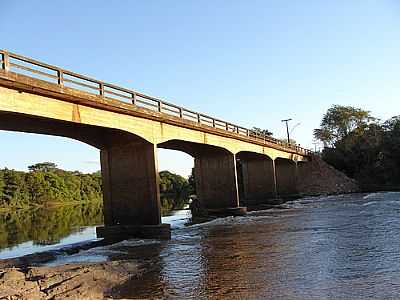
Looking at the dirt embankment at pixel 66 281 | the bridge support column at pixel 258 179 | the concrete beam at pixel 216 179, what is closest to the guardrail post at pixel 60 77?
the dirt embankment at pixel 66 281

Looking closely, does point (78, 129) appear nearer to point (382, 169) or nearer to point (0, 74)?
point (0, 74)

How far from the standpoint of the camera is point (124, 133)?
22938mm

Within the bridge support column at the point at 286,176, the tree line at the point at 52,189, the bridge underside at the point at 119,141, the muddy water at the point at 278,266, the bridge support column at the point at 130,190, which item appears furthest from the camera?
the tree line at the point at 52,189

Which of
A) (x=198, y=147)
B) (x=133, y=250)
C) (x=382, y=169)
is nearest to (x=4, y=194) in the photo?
(x=198, y=147)

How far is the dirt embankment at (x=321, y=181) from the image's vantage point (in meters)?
64.2

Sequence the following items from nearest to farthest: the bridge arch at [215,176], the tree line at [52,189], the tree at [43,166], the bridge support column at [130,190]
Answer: the bridge support column at [130,190] → the bridge arch at [215,176] → the tree line at [52,189] → the tree at [43,166]

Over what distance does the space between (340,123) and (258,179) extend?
161 ft

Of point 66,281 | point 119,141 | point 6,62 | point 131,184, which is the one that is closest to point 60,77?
point 6,62

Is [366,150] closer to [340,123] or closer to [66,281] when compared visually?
[340,123]

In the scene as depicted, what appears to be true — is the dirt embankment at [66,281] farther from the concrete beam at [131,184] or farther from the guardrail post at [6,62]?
the concrete beam at [131,184]

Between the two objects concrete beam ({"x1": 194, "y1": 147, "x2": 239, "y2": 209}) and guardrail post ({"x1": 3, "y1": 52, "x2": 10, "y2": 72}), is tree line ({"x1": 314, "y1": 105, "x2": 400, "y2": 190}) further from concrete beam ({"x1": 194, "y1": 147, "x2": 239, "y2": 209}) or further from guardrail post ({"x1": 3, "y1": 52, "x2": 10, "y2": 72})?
guardrail post ({"x1": 3, "y1": 52, "x2": 10, "y2": 72})

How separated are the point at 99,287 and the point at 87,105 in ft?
35.6

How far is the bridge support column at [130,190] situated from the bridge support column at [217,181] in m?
13.6

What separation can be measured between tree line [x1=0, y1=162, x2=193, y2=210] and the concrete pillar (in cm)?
3103
